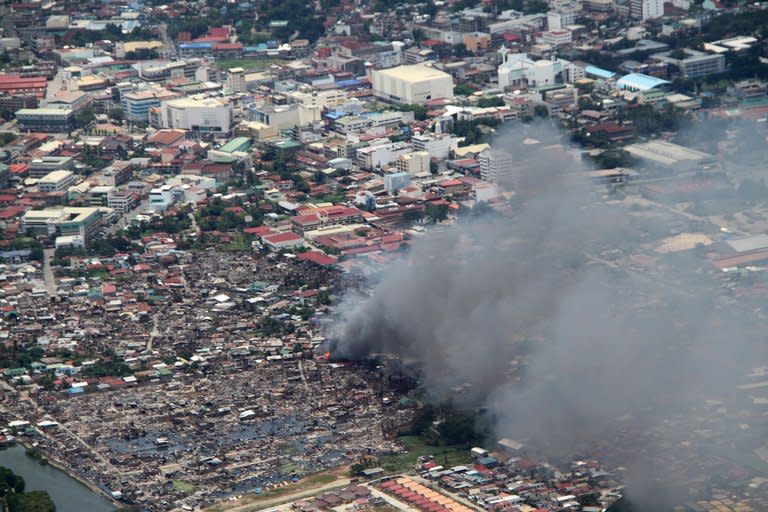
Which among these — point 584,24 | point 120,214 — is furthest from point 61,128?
point 584,24

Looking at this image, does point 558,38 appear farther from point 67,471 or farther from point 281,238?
point 67,471

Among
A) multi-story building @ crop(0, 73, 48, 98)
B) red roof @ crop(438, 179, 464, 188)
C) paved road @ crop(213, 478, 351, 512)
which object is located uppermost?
multi-story building @ crop(0, 73, 48, 98)

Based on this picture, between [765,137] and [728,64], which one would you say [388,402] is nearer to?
[765,137]

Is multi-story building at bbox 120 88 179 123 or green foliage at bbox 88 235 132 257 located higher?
multi-story building at bbox 120 88 179 123

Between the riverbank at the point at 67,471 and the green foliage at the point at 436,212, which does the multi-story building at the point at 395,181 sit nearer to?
the green foliage at the point at 436,212

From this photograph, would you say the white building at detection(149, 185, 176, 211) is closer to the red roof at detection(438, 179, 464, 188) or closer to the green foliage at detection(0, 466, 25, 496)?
the red roof at detection(438, 179, 464, 188)

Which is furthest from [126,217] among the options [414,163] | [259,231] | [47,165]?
[414,163]

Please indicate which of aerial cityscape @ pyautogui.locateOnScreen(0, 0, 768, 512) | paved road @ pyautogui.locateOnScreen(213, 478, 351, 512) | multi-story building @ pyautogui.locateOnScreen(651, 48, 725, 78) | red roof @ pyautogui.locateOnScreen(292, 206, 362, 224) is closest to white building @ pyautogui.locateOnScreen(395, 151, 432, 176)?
aerial cityscape @ pyautogui.locateOnScreen(0, 0, 768, 512)
